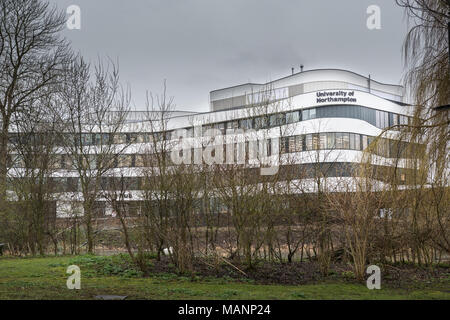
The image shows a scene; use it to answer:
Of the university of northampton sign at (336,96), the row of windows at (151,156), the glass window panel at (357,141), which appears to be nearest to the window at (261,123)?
the row of windows at (151,156)

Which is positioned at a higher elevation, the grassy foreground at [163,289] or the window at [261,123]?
the window at [261,123]

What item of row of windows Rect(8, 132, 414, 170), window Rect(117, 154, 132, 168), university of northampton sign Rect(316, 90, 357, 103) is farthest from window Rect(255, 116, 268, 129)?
university of northampton sign Rect(316, 90, 357, 103)

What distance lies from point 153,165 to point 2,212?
877 cm

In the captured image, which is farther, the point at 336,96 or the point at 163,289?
the point at 336,96

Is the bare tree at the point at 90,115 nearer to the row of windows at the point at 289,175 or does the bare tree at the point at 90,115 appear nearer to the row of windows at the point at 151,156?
the row of windows at the point at 151,156

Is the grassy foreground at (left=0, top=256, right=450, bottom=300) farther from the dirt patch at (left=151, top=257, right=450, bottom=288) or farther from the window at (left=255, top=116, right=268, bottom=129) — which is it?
the window at (left=255, top=116, right=268, bottom=129)

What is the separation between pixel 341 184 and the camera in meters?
15.4

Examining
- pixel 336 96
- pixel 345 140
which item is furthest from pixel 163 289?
pixel 336 96

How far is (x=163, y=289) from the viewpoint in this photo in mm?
9758

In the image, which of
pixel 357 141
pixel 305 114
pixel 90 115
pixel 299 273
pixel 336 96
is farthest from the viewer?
pixel 305 114

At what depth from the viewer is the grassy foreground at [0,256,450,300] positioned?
886 centimetres

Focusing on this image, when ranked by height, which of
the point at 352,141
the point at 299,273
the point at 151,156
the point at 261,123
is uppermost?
the point at 352,141

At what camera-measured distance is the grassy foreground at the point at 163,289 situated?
8859mm

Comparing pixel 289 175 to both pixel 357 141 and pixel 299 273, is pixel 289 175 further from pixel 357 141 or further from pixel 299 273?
pixel 357 141
